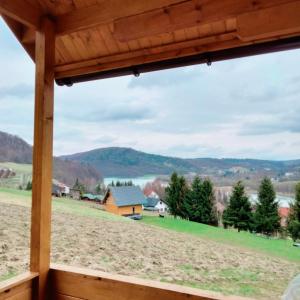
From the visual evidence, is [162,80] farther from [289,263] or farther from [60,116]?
[289,263]

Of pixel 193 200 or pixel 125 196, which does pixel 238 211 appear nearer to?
pixel 193 200

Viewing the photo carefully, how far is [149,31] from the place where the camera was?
177 cm

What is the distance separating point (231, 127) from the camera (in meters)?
2.22

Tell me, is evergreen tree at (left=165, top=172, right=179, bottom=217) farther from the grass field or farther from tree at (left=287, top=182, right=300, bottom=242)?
tree at (left=287, top=182, right=300, bottom=242)

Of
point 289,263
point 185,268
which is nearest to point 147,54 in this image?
point 185,268

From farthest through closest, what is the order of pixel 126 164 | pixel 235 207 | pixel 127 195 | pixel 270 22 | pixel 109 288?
pixel 126 164 → pixel 127 195 → pixel 235 207 → pixel 109 288 → pixel 270 22

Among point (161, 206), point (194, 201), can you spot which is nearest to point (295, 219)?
point (194, 201)

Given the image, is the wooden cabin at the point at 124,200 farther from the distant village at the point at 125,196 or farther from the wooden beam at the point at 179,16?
the wooden beam at the point at 179,16

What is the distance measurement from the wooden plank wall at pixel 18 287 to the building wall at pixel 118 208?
0.84 m

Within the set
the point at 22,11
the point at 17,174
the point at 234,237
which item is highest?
the point at 22,11

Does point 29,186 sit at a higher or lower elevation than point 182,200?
higher

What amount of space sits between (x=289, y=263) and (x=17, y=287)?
1.78 meters

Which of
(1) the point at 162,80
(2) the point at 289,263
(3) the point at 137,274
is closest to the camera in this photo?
(2) the point at 289,263

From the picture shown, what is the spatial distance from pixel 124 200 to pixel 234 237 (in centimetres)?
95
